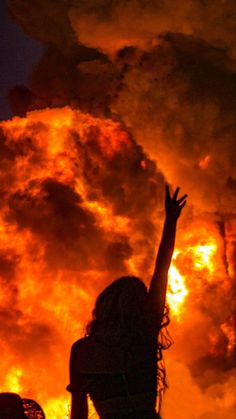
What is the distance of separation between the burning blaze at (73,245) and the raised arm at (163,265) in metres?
5.91

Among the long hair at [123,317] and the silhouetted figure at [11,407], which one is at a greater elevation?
the long hair at [123,317]

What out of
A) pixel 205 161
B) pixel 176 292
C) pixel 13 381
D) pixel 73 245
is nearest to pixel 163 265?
pixel 73 245

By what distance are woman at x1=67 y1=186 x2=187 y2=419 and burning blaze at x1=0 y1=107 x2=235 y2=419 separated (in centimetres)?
614

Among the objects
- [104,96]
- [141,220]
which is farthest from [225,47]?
[141,220]

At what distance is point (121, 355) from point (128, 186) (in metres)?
7.04

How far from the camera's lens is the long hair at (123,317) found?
1995mm

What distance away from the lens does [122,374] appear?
1.95 meters

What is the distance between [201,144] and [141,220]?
1.51 metres

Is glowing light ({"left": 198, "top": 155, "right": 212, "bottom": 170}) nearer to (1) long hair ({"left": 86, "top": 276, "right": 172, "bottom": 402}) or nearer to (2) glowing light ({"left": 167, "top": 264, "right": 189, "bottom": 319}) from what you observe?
(2) glowing light ({"left": 167, "top": 264, "right": 189, "bottom": 319})

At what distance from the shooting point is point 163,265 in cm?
228

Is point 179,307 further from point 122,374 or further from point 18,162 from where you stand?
point 122,374

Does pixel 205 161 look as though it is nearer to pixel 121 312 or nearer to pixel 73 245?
pixel 73 245

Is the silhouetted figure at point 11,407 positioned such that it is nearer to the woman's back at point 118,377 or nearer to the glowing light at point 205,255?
the woman's back at point 118,377

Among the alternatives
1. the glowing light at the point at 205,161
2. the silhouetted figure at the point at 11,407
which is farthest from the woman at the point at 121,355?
the glowing light at the point at 205,161
